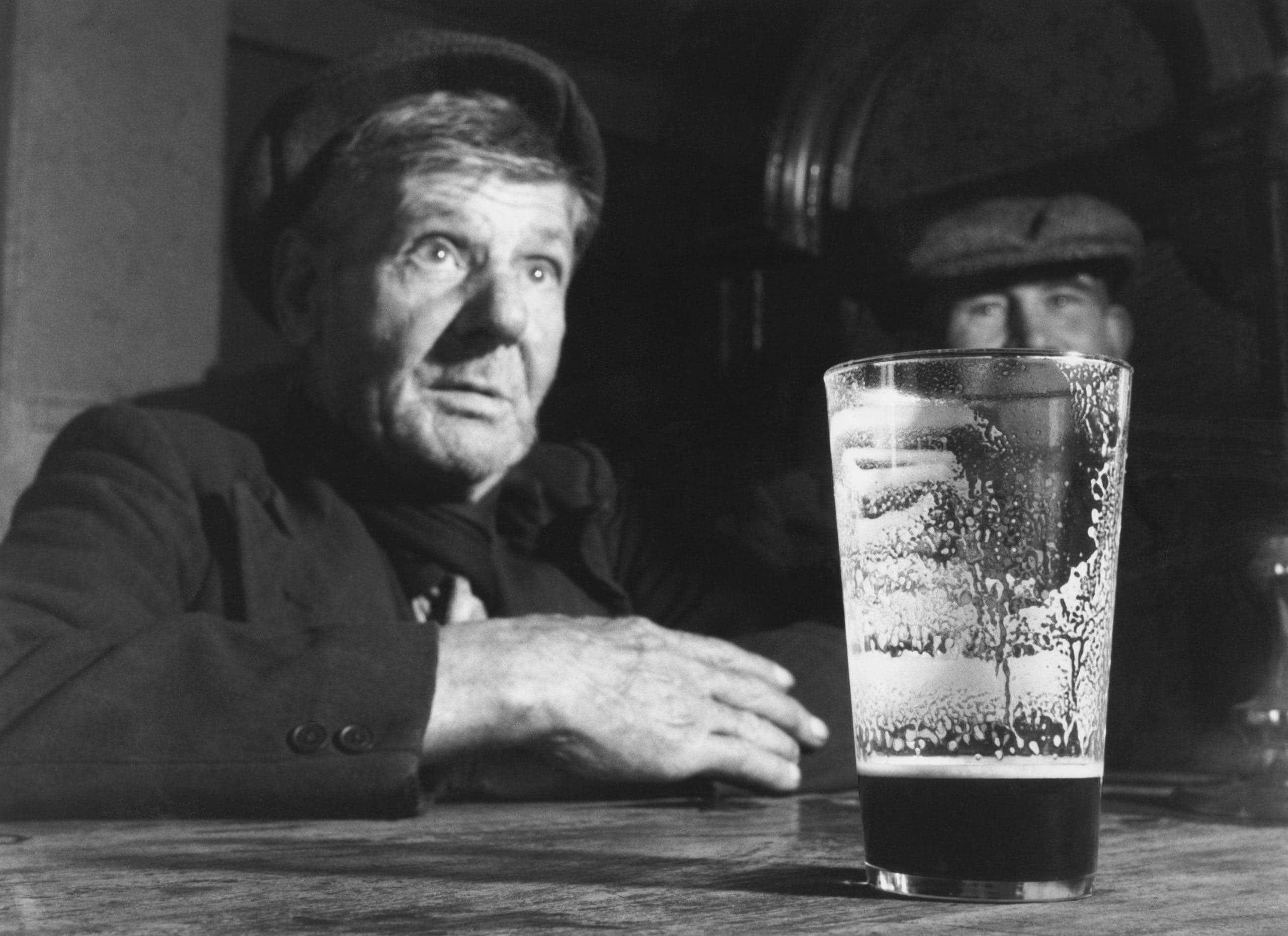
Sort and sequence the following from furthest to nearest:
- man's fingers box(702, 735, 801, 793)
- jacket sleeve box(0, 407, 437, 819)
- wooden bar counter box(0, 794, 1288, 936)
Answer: man's fingers box(702, 735, 801, 793), jacket sleeve box(0, 407, 437, 819), wooden bar counter box(0, 794, 1288, 936)

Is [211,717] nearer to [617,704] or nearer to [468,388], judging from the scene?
[617,704]

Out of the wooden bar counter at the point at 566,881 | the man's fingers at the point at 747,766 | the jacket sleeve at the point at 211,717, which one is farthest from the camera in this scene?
the man's fingers at the point at 747,766

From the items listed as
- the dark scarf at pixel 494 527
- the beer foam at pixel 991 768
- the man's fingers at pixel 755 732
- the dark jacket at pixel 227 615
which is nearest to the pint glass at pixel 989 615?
the beer foam at pixel 991 768

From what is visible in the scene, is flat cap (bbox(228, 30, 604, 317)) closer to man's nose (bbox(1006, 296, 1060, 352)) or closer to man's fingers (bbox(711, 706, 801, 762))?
man's nose (bbox(1006, 296, 1060, 352))

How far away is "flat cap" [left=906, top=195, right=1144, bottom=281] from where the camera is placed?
1.31m

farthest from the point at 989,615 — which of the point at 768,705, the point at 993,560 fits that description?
the point at 768,705

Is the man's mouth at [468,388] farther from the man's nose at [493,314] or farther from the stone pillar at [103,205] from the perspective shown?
the stone pillar at [103,205]

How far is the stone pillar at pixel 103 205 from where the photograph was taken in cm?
127

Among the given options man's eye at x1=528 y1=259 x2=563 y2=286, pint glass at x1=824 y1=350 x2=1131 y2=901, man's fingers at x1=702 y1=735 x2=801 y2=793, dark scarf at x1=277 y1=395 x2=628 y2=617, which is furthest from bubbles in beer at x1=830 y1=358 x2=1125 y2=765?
man's eye at x1=528 y1=259 x2=563 y2=286

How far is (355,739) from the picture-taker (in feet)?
2.69

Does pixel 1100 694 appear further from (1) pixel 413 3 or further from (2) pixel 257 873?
(1) pixel 413 3

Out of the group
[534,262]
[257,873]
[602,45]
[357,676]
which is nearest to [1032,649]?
[257,873]

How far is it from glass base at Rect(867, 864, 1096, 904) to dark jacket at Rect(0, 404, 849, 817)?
1.42 feet

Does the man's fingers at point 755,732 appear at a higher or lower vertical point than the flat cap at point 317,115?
lower
